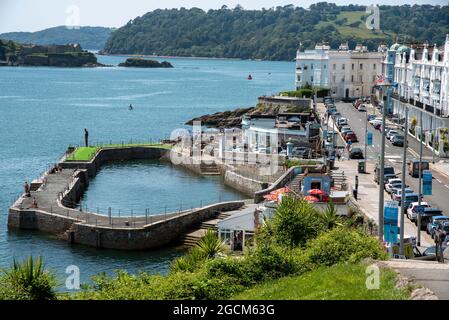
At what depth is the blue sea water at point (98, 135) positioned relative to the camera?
132ft

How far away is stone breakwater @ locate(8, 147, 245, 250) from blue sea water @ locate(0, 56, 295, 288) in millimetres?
721

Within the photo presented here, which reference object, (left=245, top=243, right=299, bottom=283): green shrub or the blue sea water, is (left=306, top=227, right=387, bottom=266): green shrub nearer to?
(left=245, top=243, right=299, bottom=283): green shrub

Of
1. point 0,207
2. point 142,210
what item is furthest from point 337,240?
point 0,207

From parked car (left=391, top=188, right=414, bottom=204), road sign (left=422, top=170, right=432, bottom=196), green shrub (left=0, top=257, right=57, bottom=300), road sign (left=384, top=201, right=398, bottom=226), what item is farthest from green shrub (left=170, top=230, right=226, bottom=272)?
parked car (left=391, top=188, right=414, bottom=204)

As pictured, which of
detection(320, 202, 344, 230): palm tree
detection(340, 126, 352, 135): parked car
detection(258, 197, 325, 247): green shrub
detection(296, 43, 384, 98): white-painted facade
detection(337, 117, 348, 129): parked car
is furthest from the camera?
detection(296, 43, 384, 98): white-painted facade

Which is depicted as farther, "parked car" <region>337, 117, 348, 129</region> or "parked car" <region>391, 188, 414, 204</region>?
"parked car" <region>337, 117, 348, 129</region>

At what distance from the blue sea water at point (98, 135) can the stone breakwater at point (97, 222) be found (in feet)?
2.37

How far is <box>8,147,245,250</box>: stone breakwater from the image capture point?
135ft

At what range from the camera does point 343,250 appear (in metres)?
23.0

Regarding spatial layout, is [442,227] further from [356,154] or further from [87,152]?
[87,152]

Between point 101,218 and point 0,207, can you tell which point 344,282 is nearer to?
point 101,218

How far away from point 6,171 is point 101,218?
26.9 metres

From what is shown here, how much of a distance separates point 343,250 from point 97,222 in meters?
22.3

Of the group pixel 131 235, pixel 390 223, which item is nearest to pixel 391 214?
pixel 390 223
